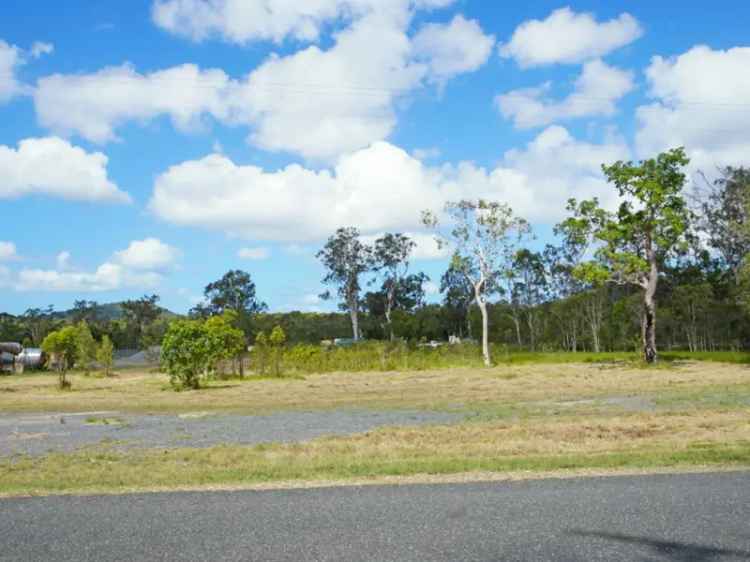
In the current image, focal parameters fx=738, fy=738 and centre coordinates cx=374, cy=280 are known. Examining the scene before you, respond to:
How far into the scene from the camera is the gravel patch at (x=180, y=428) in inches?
463

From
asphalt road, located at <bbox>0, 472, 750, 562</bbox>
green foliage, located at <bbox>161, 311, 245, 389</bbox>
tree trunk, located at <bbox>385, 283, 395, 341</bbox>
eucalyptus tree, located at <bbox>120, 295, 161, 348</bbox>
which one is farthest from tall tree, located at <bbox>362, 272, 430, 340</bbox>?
asphalt road, located at <bbox>0, 472, 750, 562</bbox>

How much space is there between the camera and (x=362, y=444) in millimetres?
10773

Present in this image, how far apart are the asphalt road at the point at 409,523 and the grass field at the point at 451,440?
98 cm

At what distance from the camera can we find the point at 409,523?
19.2ft

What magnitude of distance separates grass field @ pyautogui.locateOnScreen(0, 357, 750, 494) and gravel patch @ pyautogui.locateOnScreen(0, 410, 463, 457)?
0.85 m

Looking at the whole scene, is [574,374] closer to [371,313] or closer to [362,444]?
[362,444]

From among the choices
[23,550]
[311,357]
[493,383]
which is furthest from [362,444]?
[311,357]

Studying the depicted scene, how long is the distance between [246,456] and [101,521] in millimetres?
3749

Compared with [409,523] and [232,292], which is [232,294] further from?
[409,523]

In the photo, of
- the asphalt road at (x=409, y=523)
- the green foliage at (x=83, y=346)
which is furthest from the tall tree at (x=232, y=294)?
the asphalt road at (x=409, y=523)

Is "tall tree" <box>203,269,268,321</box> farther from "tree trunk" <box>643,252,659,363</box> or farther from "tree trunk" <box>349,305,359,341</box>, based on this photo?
"tree trunk" <box>643,252,659,363</box>

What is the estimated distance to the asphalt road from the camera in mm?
5109

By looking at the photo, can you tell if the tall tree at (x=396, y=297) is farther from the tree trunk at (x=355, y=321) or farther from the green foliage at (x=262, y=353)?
the green foliage at (x=262, y=353)

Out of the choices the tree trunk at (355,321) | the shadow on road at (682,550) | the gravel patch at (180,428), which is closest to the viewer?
the shadow on road at (682,550)
